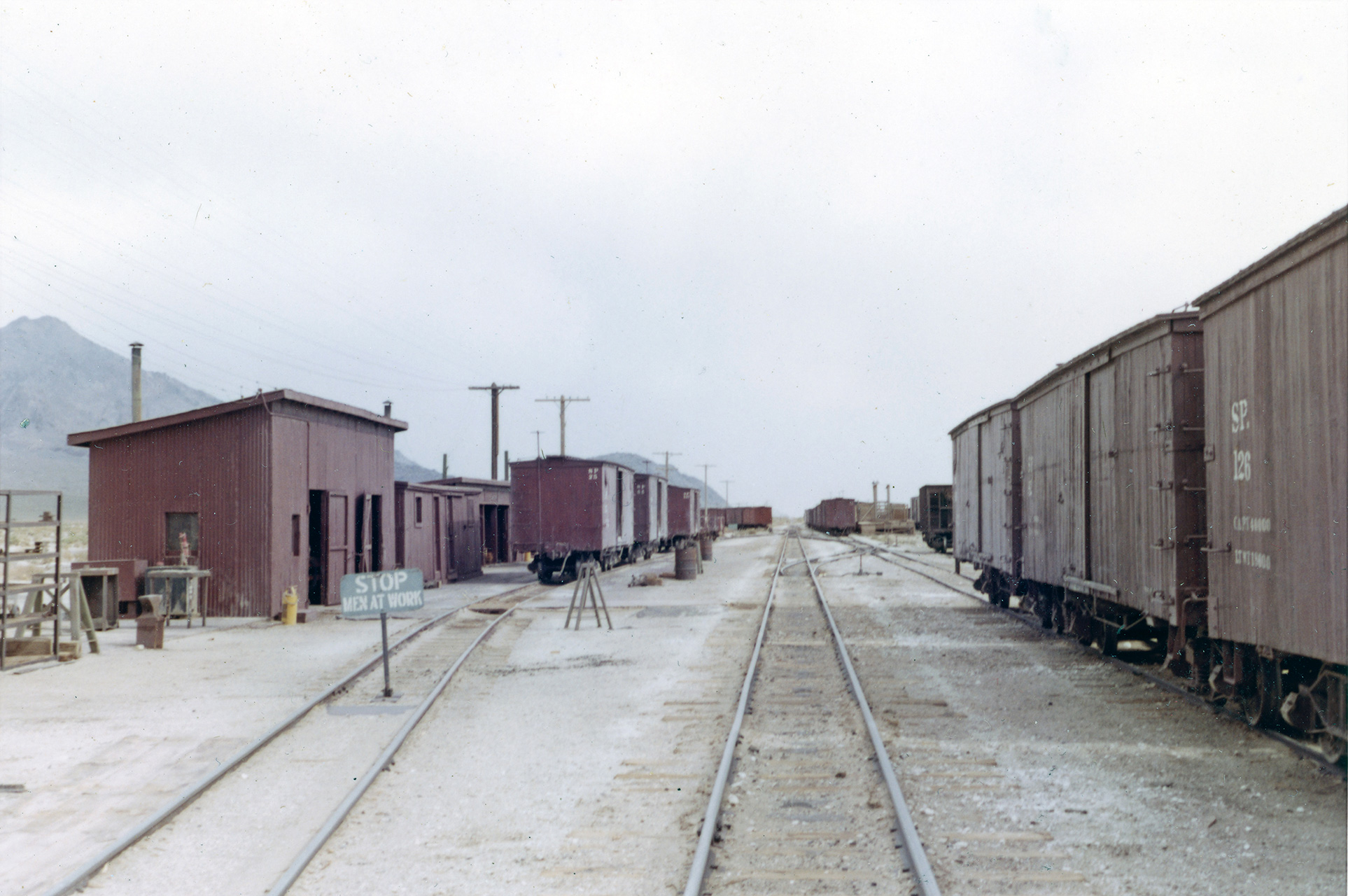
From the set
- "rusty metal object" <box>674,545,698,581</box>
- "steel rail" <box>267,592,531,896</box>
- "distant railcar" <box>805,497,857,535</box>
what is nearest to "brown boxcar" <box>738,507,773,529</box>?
"distant railcar" <box>805,497,857,535</box>

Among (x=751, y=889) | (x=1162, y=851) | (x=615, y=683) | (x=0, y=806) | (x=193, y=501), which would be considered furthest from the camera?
(x=193, y=501)

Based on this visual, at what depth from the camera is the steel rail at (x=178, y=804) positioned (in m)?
5.58

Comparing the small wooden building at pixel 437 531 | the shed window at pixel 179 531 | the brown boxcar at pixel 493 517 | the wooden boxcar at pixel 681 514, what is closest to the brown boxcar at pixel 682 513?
the wooden boxcar at pixel 681 514

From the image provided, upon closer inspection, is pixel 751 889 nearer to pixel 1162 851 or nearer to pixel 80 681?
pixel 1162 851

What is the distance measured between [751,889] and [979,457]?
17575 mm

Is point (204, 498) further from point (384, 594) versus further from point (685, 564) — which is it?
point (685, 564)

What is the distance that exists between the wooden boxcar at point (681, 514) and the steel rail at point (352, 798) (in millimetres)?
37798

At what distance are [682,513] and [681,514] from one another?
19 centimetres

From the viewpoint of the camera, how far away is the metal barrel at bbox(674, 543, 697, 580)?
29.7 m

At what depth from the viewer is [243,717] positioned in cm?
1013

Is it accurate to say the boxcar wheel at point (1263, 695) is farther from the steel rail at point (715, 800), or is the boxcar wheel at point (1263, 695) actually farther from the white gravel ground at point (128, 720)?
the white gravel ground at point (128, 720)

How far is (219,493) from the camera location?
790 inches

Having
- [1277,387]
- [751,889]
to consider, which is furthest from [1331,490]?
[751,889]

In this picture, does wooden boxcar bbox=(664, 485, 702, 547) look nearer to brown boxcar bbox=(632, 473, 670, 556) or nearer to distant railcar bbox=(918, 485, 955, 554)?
brown boxcar bbox=(632, 473, 670, 556)
